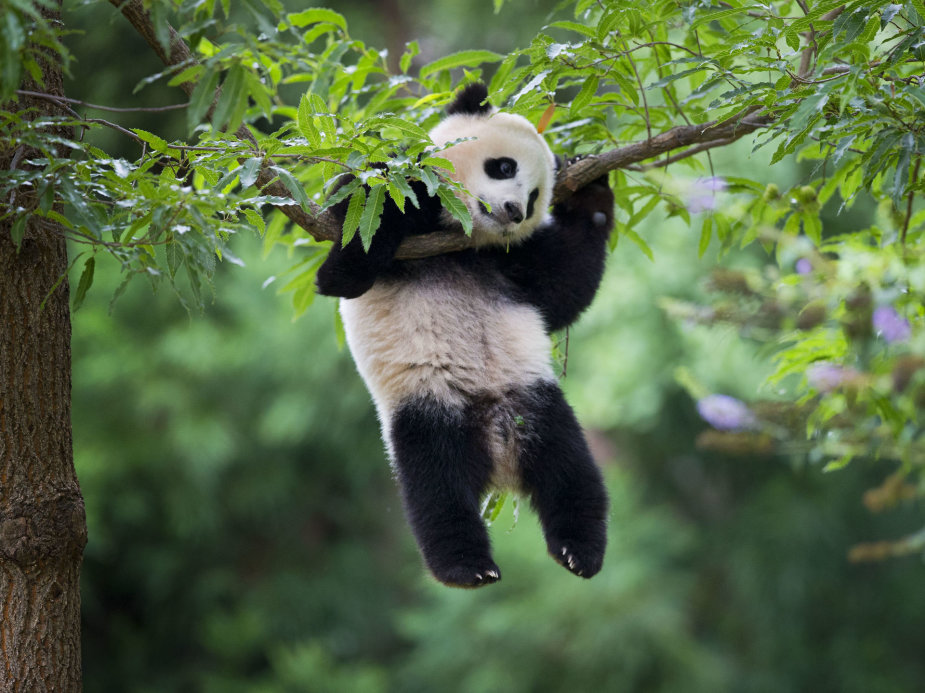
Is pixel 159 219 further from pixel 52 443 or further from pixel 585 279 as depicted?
pixel 585 279

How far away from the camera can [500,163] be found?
2.96 m

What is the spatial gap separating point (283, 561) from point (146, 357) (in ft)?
7.28

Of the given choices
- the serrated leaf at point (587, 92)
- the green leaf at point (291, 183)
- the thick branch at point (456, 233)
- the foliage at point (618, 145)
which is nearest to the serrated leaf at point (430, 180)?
the foliage at point (618, 145)

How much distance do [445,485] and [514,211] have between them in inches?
33.7

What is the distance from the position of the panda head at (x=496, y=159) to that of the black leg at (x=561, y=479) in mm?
563

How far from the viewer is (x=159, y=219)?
5.99ft

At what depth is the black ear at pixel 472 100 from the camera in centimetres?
297

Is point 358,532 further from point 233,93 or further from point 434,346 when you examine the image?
point 233,93

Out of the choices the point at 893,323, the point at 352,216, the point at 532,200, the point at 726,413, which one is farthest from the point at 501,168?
the point at 726,413

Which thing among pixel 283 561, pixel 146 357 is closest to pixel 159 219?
pixel 146 357

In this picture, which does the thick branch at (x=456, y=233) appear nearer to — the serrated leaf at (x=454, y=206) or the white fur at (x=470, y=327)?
the white fur at (x=470, y=327)

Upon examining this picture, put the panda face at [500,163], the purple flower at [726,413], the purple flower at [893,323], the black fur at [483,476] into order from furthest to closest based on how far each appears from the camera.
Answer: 1. the purple flower at [726,413]
2. the purple flower at [893,323]
3. the panda face at [500,163]
4. the black fur at [483,476]

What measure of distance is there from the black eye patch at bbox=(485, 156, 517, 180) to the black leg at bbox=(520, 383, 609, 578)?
69cm

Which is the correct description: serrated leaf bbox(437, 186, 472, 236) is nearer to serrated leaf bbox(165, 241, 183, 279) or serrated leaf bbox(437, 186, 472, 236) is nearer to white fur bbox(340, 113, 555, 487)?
serrated leaf bbox(165, 241, 183, 279)
